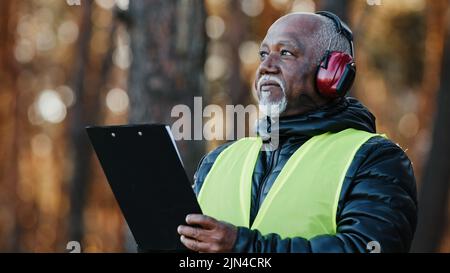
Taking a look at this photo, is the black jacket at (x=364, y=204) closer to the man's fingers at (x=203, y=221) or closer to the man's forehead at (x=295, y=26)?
the man's fingers at (x=203, y=221)

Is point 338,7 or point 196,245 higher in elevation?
point 338,7

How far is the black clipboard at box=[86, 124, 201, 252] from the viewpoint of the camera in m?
3.78

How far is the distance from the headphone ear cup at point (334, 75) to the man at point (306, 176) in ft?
0.04

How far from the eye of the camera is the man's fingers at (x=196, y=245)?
3.76 m

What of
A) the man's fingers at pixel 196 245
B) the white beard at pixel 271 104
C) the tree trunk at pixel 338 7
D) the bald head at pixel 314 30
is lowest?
the man's fingers at pixel 196 245

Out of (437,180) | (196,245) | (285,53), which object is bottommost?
(437,180)

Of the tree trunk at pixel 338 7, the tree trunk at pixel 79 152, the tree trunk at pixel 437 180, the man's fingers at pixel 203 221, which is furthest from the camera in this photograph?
the tree trunk at pixel 79 152

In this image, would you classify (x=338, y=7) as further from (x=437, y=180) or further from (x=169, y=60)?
(x=437, y=180)

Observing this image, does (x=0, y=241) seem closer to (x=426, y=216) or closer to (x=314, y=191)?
(x=426, y=216)

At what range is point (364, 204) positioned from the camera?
12.9 feet

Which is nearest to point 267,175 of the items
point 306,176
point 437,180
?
point 306,176

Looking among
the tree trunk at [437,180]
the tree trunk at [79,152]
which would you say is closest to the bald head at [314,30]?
the tree trunk at [437,180]

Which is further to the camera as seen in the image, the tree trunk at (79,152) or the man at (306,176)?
the tree trunk at (79,152)

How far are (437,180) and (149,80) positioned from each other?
664 centimetres
